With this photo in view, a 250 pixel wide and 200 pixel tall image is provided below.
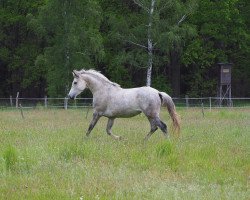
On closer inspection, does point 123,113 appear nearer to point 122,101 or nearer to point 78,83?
point 122,101

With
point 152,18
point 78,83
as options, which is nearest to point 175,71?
point 152,18

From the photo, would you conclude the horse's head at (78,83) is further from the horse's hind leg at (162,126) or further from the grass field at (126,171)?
the horse's hind leg at (162,126)

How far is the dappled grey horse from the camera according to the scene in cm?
1263

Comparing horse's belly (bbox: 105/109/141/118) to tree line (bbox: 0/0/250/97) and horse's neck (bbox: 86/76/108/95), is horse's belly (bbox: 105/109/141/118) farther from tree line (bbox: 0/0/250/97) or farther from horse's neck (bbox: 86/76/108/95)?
tree line (bbox: 0/0/250/97)

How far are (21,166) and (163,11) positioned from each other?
100ft

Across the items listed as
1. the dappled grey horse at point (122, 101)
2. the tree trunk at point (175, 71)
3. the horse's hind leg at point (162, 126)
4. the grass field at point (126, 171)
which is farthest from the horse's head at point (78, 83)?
the tree trunk at point (175, 71)

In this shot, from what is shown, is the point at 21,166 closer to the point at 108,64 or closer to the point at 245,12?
the point at 108,64

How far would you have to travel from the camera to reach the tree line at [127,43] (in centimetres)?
3494

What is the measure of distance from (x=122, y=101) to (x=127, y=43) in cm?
2665

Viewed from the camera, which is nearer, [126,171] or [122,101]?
[126,171]

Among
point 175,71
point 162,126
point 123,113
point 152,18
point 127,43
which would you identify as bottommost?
point 162,126

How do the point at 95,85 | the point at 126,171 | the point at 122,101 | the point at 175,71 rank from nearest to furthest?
the point at 126,171 → the point at 122,101 → the point at 95,85 → the point at 175,71

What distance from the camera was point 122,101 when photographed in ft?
42.4

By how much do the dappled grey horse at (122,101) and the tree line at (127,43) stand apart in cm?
2060
